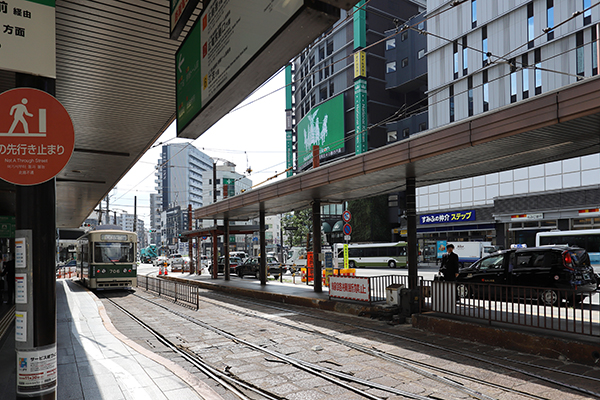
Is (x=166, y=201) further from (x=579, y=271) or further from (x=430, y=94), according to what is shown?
(x=579, y=271)

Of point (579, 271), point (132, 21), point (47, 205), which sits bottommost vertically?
point (579, 271)

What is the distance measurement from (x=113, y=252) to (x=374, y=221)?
1577 inches

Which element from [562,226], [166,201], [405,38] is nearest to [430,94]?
[405,38]

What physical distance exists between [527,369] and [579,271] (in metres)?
8.88

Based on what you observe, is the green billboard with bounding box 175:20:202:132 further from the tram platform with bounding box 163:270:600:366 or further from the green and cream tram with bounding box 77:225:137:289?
the green and cream tram with bounding box 77:225:137:289

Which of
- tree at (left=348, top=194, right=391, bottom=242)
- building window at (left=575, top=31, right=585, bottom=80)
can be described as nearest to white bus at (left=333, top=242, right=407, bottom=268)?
tree at (left=348, top=194, right=391, bottom=242)

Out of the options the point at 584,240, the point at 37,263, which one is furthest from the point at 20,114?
the point at 584,240

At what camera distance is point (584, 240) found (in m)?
24.4

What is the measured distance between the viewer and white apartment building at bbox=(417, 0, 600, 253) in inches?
1302

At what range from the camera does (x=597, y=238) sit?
23.8m

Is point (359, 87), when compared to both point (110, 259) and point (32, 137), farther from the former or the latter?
point (32, 137)

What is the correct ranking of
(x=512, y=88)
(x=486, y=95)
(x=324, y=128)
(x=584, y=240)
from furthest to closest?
(x=324, y=128) → (x=486, y=95) → (x=512, y=88) → (x=584, y=240)

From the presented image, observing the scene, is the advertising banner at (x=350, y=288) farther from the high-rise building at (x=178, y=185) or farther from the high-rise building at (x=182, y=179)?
the high-rise building at (x=182, y=179)

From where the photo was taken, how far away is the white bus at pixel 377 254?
4506cm
